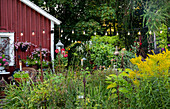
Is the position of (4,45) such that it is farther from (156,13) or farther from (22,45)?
(156,13)

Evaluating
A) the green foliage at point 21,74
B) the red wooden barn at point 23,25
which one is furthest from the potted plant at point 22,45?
the green foliage at point 21,74

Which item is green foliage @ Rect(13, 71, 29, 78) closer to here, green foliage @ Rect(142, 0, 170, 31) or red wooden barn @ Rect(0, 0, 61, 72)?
red wooden barn @ Rect(0, 0, 61, 72)

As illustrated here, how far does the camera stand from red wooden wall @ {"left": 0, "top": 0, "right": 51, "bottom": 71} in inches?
343

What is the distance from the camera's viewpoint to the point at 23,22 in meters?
8.98

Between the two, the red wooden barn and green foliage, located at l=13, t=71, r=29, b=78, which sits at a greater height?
the red wooden barn

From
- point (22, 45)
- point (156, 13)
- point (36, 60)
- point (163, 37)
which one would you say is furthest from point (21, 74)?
point (163, 37)

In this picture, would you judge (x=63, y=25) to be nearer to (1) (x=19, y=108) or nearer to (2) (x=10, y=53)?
(2) (x=10, y=53)

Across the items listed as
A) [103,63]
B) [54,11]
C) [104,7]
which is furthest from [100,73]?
[54,11]

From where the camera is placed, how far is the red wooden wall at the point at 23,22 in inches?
343

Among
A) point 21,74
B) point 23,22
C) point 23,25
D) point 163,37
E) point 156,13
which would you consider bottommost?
point 21,74

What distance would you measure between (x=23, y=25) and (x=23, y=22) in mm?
130

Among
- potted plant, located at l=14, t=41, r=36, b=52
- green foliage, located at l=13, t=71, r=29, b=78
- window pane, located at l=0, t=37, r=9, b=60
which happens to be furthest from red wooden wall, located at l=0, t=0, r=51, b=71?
green foliage, located at l=13, t=71, r=29, b=78

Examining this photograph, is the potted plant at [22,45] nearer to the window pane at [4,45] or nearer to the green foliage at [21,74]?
the window pane at [4,45]

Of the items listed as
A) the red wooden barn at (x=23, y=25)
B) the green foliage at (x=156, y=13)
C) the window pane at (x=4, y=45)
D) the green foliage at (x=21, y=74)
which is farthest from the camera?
the red wooden barn at (x=23, y=25)
